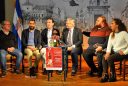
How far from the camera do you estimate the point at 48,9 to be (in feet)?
27.5

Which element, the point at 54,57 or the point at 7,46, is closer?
the point at 54,57

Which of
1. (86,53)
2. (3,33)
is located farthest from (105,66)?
(3,33)

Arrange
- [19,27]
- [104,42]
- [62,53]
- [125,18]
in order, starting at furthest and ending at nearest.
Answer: [125,18], [19,27], [104,42], [62,53]

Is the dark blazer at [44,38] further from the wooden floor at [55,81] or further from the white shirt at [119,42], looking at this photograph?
the white shirt at [119,42]

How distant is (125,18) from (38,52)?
8.91 ft

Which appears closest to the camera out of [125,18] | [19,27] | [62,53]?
[62,53]

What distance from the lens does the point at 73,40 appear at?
6738 mm

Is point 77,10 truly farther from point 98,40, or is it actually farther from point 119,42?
point 119,42

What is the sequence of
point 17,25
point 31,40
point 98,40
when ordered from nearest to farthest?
point 98,40 → point 31,40 → point 17,25

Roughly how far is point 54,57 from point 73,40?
87 cm

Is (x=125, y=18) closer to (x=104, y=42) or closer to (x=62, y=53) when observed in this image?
(x=104, y=42)

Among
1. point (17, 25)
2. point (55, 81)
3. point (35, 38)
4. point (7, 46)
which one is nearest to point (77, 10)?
point (17, 25)

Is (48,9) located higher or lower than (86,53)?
higher

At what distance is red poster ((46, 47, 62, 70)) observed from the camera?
6.01 meters
